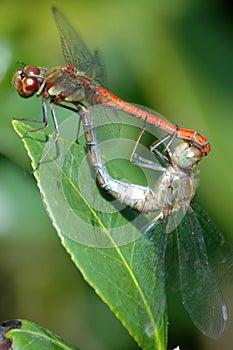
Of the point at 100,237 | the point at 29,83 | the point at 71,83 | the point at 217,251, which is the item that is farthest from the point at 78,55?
the point at 217,251

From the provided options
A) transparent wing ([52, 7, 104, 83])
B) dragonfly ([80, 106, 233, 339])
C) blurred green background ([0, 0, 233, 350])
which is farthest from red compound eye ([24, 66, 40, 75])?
blurred green background ([0, 0, 233, 350])

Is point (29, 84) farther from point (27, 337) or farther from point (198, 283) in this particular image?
point (198, 283)

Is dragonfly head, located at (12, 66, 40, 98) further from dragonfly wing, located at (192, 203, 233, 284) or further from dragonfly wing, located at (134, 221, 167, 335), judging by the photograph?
dragonfly wing, located at (192, 203, 233, 284)

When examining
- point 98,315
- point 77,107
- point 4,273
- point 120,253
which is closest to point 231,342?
point 98,315

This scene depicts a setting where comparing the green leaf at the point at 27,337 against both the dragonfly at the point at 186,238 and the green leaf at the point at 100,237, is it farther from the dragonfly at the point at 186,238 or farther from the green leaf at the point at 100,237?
the dragonfly at the point at 186,238

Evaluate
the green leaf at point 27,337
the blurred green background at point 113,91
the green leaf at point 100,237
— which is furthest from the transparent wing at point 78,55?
the green leaf at point 27,337

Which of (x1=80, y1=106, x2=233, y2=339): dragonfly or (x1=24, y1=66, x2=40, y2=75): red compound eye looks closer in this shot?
(x1=24, y1=66, x2=40, y2=75): red compound eye
